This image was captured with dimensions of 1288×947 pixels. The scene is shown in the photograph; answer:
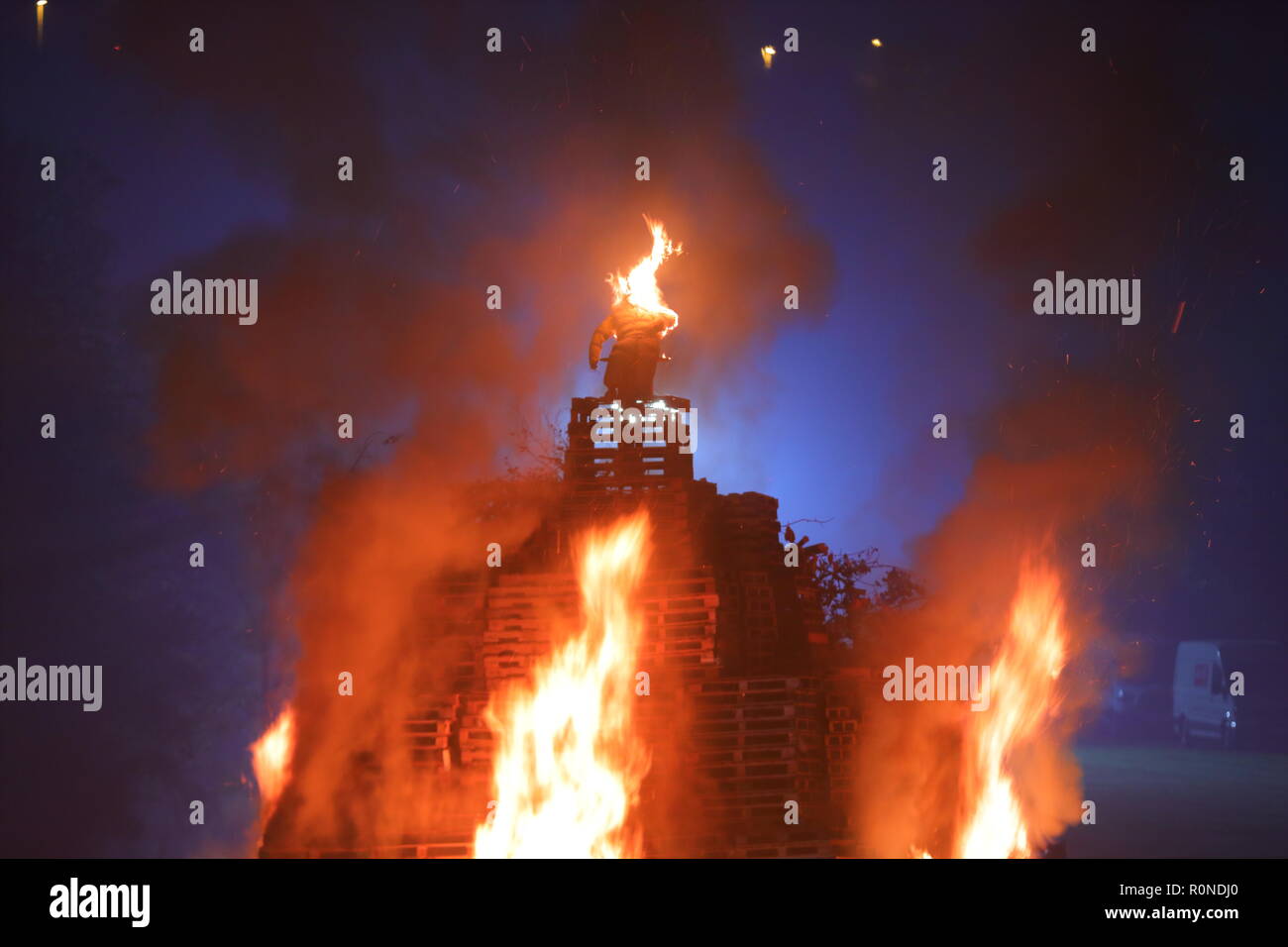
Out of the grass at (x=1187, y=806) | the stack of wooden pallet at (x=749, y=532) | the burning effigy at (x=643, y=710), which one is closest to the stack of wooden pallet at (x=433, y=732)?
the burning effigy at (x=643, y=710)

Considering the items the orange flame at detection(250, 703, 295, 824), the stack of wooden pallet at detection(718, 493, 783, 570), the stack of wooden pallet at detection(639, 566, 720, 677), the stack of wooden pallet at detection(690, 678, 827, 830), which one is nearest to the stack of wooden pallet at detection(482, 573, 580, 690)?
the stack of wooden pallet at detection(639, 566, 720, 677)

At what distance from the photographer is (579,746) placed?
436 inches

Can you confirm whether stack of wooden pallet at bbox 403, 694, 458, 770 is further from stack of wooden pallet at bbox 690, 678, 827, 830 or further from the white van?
the white van

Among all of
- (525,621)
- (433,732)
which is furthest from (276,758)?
(525,621)

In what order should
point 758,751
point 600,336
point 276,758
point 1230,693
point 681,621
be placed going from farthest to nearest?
1. point 1230,693
2. point 600,336
3. point 276,758
4. point 681,621
5. point 758,751

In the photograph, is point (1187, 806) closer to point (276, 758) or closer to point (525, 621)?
point (525, 621)

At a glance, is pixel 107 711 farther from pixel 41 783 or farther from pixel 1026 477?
pixel 1026 477

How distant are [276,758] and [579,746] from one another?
4424 millimetres

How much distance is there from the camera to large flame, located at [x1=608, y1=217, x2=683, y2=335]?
44.4 ft

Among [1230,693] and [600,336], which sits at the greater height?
[600,336]

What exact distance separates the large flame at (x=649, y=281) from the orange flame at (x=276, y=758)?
7463 mm

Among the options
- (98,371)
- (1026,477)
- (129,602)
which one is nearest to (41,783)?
(129,602)

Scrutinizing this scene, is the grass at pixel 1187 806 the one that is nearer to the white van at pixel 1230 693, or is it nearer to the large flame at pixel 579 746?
the white van at pixel 1230 693
